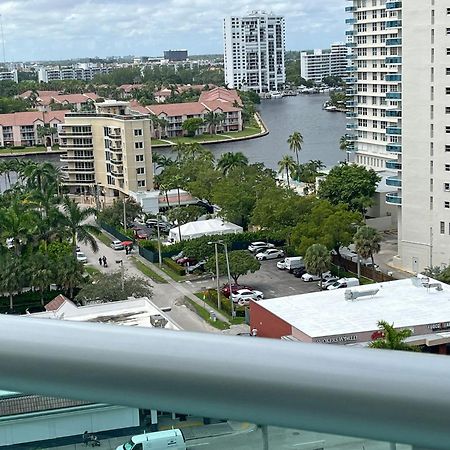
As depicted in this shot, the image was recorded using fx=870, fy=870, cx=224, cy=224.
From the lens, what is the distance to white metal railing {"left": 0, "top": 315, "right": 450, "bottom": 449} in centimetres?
34

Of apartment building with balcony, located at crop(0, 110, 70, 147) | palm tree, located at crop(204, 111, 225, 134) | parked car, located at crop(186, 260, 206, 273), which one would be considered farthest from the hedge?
palm tree, located at crop(204, 111, 225, 134)

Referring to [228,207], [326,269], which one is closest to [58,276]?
[326,269]

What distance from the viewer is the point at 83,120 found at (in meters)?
13.4

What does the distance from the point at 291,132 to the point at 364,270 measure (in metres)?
15.6

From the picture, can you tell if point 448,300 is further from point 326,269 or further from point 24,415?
point 24,415

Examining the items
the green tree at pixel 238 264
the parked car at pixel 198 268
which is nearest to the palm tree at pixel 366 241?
the green tree at pixel 238 264

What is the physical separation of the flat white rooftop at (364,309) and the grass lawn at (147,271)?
241 centimetres

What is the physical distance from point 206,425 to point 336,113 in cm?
2919

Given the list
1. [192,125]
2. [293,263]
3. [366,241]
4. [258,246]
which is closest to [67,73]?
[192,125]

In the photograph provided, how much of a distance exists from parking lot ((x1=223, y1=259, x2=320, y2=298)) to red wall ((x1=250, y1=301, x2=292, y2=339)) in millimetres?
1331

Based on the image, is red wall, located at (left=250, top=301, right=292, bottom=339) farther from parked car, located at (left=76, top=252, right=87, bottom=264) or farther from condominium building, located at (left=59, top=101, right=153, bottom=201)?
condominium building, located at (left=59, top=101, right=153, bottom=201)

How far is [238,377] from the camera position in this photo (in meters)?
0.35

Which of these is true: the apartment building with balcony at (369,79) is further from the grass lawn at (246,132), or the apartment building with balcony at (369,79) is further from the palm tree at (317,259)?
the grass lawn at (246,132)

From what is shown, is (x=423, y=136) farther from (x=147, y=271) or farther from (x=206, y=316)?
(x=147, y=271)
